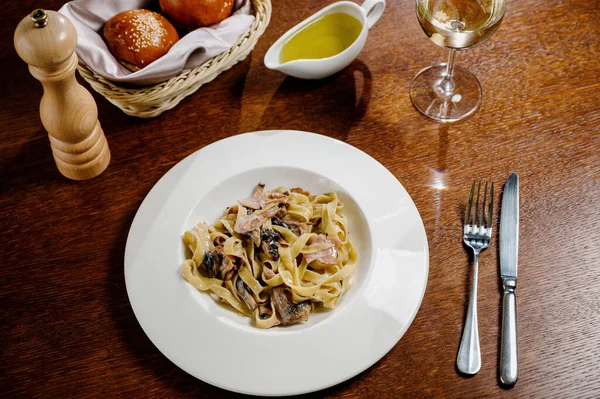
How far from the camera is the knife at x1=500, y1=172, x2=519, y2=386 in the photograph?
1.22 m

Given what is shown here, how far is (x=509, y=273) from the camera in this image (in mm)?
1342

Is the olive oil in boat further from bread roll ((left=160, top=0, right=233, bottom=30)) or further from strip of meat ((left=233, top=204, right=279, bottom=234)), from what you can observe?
strip of meat ((left=233, top=204, right=279, bottom=234))

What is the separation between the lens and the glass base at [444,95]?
165 centimetres

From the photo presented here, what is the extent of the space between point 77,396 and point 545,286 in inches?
40.4

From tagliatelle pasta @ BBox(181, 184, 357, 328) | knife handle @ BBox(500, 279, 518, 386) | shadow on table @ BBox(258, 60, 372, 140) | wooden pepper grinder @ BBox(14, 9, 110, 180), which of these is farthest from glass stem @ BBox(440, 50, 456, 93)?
wooden pepper grinder @ BBox(14, 9, 110, 180)

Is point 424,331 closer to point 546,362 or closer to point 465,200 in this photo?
point 546,362

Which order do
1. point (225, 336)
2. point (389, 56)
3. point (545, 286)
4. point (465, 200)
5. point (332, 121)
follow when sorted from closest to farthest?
point (225, 336), point (545, 286), point (465, 200), point (332, 121), point (389, 56)

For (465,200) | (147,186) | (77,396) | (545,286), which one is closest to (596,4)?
(465,200)

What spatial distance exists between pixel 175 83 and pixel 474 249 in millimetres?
851

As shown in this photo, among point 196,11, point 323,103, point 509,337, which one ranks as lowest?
point 509,337

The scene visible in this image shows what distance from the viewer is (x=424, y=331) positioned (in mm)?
1289

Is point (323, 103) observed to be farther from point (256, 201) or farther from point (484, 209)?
point (484, 209)

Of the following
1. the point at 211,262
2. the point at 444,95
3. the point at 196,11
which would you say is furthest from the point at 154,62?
the point at 444,95

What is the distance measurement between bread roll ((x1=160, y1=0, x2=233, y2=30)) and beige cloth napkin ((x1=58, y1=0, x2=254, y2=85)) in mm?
27
